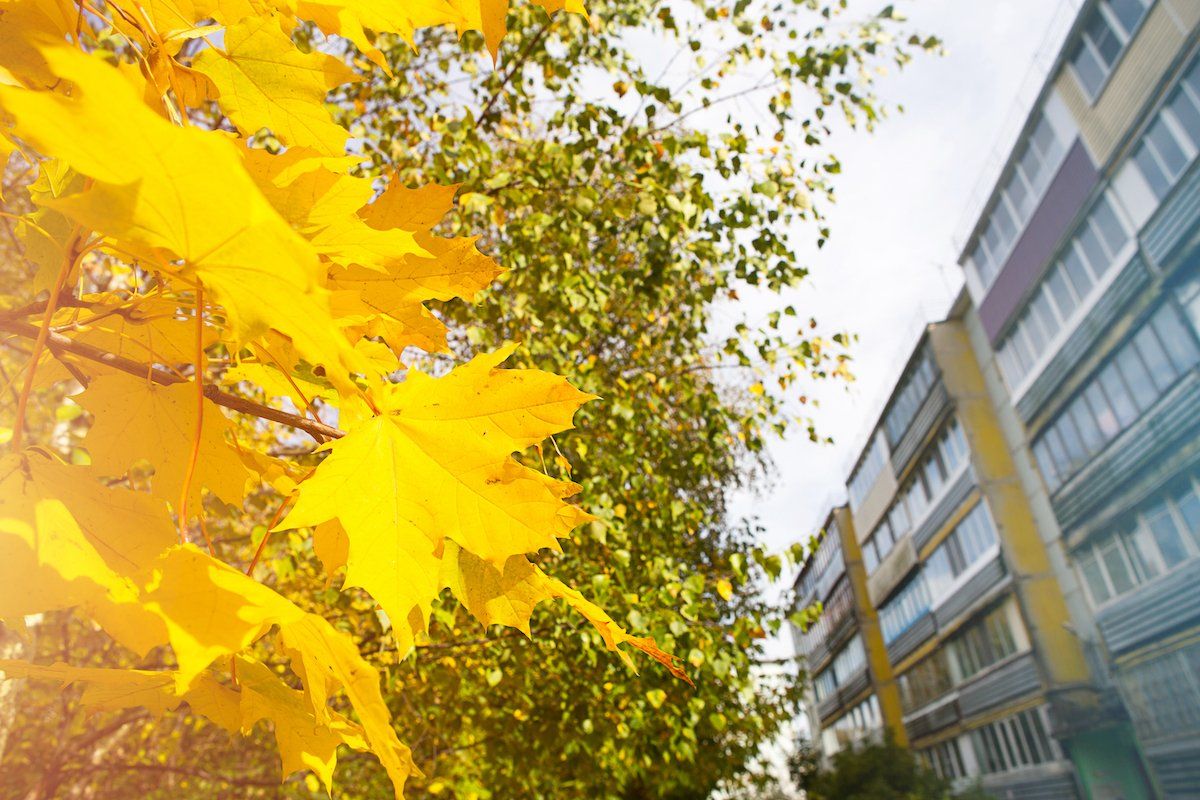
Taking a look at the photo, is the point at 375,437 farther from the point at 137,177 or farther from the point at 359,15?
the point at 359,15

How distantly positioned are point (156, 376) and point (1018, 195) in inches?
827

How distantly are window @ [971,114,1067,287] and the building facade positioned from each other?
6cm

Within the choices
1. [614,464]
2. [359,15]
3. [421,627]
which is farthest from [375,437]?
[614,464]

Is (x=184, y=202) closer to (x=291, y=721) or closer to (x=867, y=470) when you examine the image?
(x=291, y=721)

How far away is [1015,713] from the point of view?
20.0 metres

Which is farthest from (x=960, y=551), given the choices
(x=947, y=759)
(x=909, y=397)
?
(x=947, y=759)

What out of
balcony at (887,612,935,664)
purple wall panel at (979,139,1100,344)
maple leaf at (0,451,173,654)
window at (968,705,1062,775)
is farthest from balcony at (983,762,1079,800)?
maple leaf at (0,451,173,654)

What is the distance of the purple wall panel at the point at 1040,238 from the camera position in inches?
614

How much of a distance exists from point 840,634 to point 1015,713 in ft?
52.5

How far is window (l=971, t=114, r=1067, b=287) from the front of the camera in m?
16.7

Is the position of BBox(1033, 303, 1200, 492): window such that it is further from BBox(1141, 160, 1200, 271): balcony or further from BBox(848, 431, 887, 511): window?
BBox(848, 431, 887, 511): window

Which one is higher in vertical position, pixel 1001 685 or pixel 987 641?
pixel 987 641

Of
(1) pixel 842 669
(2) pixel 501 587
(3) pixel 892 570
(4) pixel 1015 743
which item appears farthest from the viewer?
(1) pixel 842 669

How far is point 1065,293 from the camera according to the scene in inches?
651
